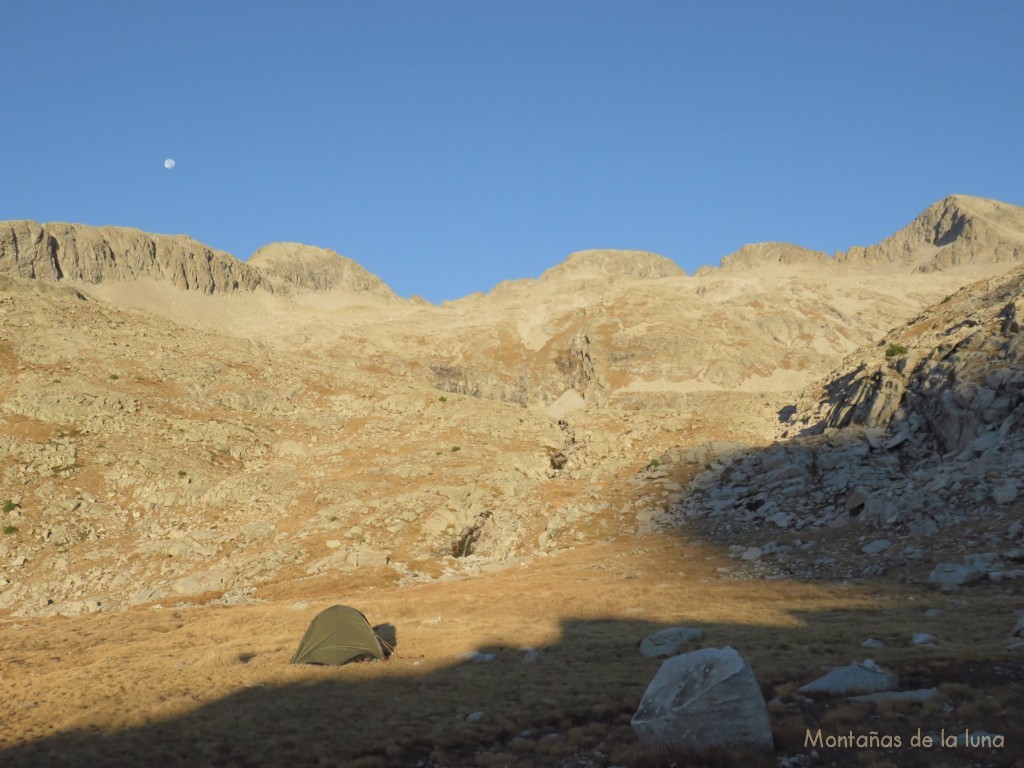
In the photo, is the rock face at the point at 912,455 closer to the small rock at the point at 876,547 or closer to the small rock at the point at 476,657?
the small rock at the point at 876,547

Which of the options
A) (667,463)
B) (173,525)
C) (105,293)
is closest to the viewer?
(173,525)

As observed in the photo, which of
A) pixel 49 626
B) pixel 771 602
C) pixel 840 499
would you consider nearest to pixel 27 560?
pixel 49 626

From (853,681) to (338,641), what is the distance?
64.4 ft

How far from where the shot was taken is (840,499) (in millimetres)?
45500

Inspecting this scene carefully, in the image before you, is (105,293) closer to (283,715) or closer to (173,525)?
(173,525)

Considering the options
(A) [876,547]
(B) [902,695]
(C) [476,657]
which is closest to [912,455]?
(A) [876,547]

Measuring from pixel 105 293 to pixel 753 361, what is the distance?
612 ft

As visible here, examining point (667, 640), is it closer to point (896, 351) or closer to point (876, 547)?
point (876, 547)

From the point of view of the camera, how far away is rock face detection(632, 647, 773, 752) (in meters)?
13.9

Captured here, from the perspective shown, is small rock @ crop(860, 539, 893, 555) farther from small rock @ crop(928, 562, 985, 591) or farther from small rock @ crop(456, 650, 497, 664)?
small rock @ crop(456, 650, 497, 664)

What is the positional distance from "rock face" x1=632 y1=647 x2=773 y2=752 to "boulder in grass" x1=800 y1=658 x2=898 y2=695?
15.3 feet

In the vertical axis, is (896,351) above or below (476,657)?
above

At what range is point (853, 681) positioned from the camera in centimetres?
1791

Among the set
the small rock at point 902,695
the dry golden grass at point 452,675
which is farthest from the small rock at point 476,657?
the small rock at point 902,695
